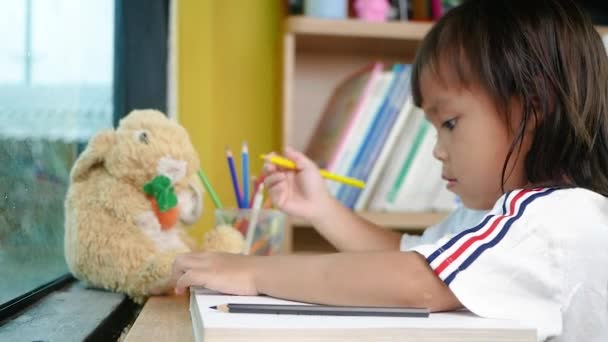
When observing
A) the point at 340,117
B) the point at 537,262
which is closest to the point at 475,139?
the point at 537,262

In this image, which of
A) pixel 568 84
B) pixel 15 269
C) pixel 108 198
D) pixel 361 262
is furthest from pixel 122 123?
pixel 568 84

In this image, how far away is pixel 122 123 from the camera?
2.33ft

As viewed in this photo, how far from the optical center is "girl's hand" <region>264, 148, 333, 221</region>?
987mm

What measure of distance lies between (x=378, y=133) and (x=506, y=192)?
507 mm

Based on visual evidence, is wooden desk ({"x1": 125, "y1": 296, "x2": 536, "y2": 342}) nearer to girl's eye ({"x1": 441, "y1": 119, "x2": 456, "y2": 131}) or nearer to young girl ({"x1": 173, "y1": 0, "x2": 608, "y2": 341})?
young girl ({"x1": 173, "y1": 0, "x2": 608, "y2": 341})

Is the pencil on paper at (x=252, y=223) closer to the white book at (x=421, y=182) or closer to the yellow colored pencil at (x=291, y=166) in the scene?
the yellow colored pencil at (x=291, y=166)

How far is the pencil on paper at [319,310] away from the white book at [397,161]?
0.70 meters

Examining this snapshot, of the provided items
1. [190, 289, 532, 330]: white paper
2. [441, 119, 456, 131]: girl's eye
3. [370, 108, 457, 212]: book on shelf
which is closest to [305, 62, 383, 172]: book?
[370, 108, 457, 212]: book on shelf

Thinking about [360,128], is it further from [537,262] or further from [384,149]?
[537,262]

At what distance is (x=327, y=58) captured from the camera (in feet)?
4.57

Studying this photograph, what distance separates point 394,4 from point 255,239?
591 mm

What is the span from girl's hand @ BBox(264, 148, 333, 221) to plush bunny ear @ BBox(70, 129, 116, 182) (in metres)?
0.33

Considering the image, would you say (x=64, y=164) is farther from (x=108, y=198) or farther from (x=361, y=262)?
(x=361, y=262)

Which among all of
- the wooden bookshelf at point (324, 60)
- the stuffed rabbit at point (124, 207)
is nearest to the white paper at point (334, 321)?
the stuffed rabbit at point (124, 207)
